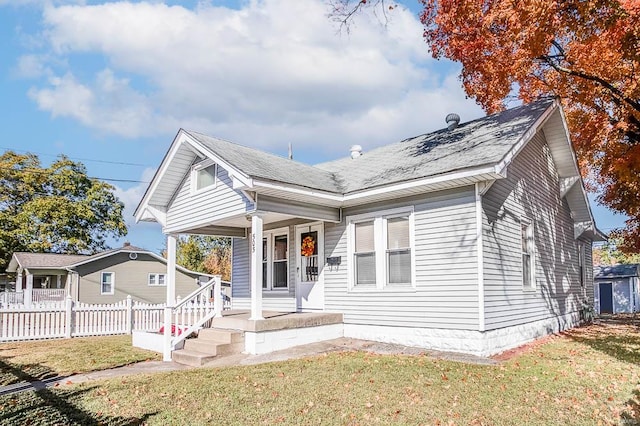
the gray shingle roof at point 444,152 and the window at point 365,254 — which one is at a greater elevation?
the gray shingle roof at point 444,152

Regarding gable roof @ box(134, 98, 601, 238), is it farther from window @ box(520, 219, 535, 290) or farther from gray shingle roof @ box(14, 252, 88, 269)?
gray shingle roof @ box(14, 252, 88, 269)

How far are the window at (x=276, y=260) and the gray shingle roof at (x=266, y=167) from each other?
1882 mm

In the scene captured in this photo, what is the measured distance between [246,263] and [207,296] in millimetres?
2906

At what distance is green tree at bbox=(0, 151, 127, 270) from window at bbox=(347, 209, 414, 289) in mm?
33500

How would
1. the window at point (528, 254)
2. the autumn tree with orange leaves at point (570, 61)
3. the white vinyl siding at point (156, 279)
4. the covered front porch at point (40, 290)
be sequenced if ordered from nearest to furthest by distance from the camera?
the autumn tree with orange leaves at point (570, 61) → the window at point (528, 254) → the covered front porch at point (40, 290) → the white vinyl siding at point (156, 279)

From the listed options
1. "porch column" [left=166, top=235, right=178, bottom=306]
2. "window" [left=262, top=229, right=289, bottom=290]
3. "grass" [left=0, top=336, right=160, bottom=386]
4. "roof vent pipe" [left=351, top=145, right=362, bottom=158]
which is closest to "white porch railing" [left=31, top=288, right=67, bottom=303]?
"grass" [left=0, top=336, right=160, bottom=386]

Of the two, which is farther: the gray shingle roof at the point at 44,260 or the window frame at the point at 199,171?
the gray shingle roof at the point at 44,260

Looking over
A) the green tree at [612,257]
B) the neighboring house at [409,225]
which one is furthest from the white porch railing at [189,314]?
the green tree at [612,257]

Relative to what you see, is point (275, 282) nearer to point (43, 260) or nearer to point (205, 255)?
point (43, 260)

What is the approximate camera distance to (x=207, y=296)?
10.9m

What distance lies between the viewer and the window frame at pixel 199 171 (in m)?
11.1

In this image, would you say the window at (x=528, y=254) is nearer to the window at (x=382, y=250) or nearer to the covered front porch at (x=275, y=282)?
the window at (x=382, y=250)

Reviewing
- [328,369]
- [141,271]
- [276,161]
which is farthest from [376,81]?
[141,271]

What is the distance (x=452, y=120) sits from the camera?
12938 millimetres
